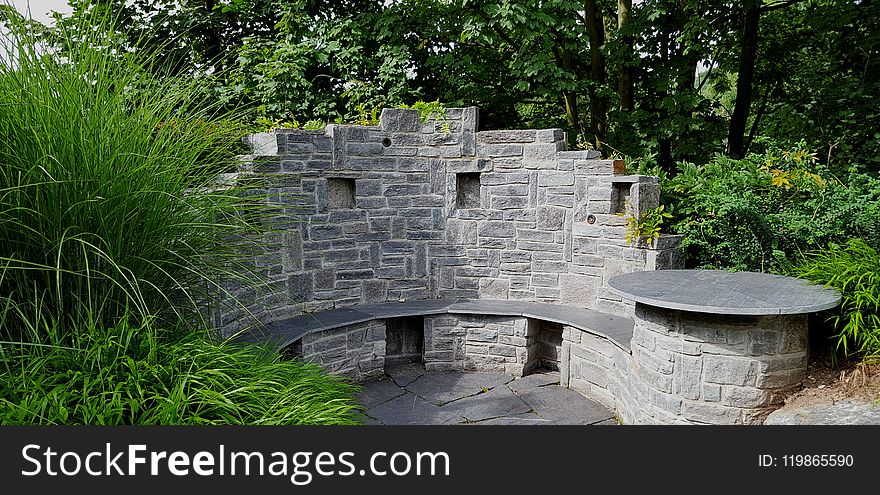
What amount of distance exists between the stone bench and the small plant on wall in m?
0.63

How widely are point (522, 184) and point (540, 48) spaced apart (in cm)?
256

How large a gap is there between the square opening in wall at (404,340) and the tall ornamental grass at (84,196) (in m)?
2.31

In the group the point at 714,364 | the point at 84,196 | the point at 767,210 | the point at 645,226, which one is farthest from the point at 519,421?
the point at 84,196

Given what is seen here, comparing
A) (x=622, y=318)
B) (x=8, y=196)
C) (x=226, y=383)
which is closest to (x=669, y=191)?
(x=622, y=318)

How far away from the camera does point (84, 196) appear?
94.0 inches

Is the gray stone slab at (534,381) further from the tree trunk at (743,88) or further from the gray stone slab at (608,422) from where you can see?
the tree trunk at (743,88)

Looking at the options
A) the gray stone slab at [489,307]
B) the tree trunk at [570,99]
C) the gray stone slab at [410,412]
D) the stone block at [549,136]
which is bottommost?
the gray stone slab at [410,412]

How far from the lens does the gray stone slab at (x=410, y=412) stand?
3.86m

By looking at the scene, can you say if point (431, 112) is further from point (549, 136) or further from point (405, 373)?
point (405, 373)

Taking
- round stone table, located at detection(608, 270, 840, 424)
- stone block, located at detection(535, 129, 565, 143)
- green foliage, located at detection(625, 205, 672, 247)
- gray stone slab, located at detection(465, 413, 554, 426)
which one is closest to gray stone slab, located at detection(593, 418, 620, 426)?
gray stone slab, located at detection(465, 413, 554, 426)

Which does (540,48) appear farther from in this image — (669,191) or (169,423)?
(169,423)

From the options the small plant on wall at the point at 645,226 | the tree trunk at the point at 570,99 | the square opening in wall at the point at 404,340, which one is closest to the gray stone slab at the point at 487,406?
the square opening in wall at the point at 404,340

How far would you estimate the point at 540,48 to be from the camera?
6805 mm

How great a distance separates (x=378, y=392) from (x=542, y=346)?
1454 mm
